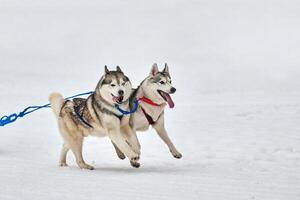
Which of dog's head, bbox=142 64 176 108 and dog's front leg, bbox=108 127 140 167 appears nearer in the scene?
dog's front leg, bbox=108 127 140 167

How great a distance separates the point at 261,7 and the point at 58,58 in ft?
52.2

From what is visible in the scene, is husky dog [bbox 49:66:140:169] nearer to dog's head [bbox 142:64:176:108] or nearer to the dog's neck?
the dog's neck

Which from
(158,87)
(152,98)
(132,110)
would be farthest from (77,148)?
(158,87)

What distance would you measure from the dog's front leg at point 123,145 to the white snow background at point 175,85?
19 centimetres

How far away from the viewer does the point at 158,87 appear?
7129mm

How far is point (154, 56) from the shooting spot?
1107 inches

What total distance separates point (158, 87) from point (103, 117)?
2.91 ft

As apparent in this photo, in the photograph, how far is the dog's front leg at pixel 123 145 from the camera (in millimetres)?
6449

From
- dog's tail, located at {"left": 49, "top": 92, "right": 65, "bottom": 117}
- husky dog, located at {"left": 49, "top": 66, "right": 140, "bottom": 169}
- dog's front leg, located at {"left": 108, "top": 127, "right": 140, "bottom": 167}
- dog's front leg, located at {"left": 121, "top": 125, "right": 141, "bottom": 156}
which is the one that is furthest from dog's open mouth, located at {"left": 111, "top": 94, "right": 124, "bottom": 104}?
dog's tail, located at {"left": 49, "top": 92, "right": 65, "bottom": 117}

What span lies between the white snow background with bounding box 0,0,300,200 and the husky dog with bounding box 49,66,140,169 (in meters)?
0.32

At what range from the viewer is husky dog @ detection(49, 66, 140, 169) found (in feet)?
21.3

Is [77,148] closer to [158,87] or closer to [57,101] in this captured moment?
[57,101]

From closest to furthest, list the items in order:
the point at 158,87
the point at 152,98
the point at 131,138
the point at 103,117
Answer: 1. the point at 103,117
2. the point at 131,138
3. the point at 158,87
4. the point at 152,98

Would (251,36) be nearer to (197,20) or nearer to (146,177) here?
(197,20)
